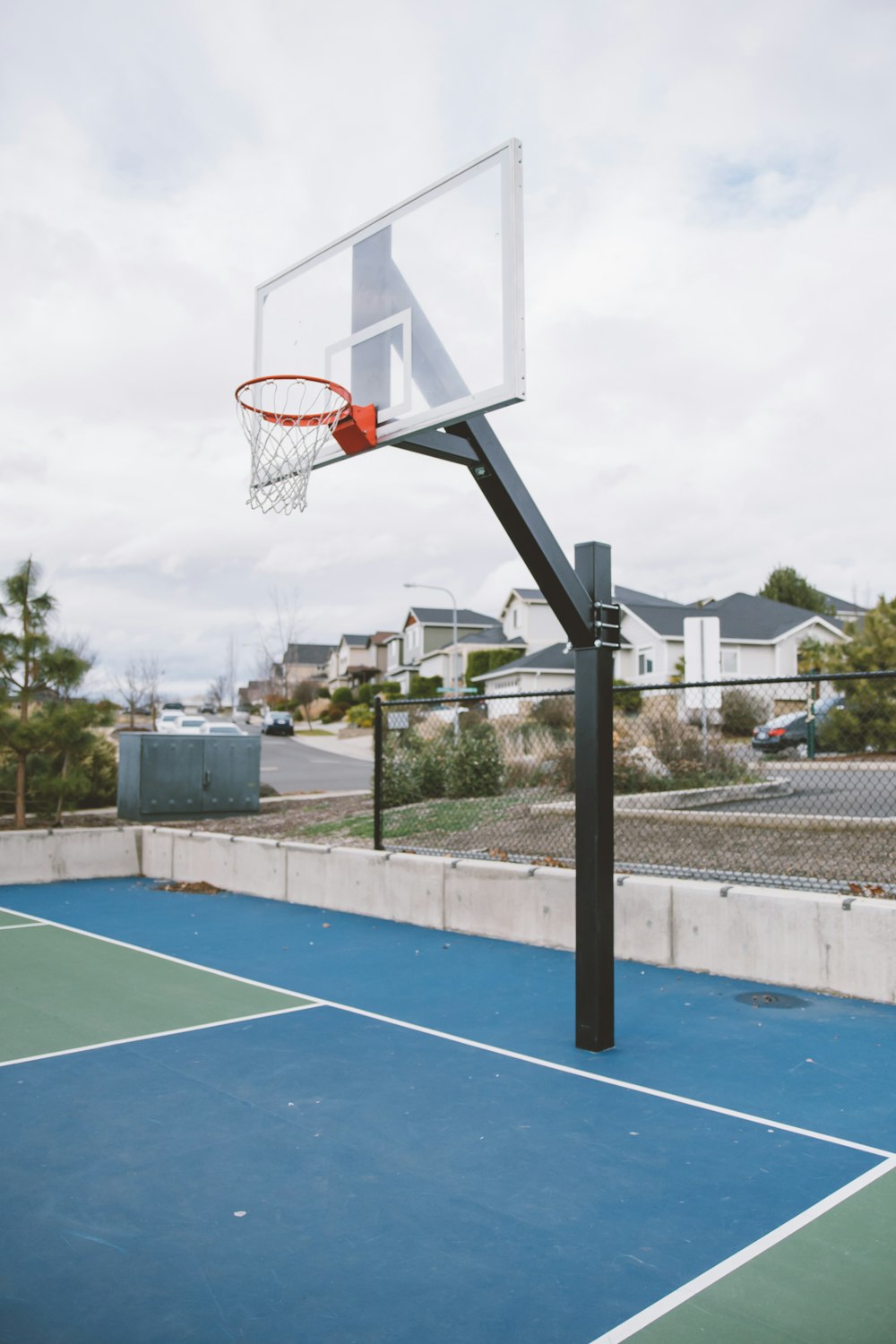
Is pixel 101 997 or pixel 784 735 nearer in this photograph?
pixel 101 997

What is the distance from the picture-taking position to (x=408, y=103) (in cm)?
827

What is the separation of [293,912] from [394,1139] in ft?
21.0

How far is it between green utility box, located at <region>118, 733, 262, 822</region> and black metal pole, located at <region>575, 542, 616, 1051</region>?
37.7ft

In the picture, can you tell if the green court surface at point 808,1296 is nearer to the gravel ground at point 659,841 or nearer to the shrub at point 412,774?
the gravel ground at point 659,841

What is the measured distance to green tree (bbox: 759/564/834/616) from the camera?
225 ft

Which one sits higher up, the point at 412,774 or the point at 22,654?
the point at 22,654

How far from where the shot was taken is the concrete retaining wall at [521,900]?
6.84 meters

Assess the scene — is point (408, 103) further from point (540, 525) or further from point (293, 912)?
point (293, 912)

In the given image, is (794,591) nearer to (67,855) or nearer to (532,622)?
(532,622)

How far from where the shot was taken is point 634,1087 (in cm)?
513

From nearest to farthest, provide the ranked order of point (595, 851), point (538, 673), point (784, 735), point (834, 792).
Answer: point (595, 851) → point (834, 792) → point (784, 735) → point (538, 673)

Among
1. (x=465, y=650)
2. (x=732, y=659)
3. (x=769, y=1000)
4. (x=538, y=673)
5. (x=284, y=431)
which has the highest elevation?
(x=465, y=650)

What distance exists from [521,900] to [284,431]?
4663 mm

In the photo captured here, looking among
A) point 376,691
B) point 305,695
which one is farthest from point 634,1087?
point 305,695
